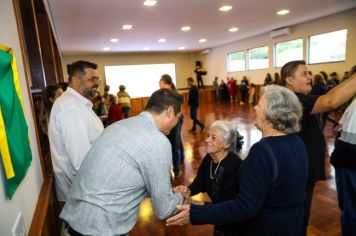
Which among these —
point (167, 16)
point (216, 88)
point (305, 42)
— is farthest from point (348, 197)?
point (216, 88)

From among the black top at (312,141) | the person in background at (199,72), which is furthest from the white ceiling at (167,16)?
the person in background at (199,72)

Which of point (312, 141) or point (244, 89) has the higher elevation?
point (312, 141)

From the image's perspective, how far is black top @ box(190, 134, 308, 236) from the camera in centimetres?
107

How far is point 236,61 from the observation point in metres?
12.4

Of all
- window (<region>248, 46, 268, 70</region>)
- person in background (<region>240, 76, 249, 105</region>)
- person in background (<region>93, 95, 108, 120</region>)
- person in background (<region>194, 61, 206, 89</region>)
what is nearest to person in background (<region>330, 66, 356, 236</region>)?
person in background (<region>93, 95, 108, 120</region>)

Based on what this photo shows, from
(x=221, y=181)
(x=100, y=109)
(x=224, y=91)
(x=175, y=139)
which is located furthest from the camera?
(x=224, y=91)

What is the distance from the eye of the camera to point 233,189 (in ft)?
4.56

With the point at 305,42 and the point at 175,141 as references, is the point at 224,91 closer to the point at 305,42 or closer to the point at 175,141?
the point at 305,42

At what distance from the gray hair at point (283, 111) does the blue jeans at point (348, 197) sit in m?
1.00

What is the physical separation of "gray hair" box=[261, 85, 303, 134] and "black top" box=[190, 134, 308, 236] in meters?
0.05

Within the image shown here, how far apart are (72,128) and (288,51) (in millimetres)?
9602

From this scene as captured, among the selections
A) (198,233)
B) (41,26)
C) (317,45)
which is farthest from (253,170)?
(317,45)

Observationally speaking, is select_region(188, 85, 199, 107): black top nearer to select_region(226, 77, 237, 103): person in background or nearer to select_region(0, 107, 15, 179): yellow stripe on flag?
select_region(0, 107, 15, 179): yellow stripe on flag

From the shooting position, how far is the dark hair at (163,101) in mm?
1201
